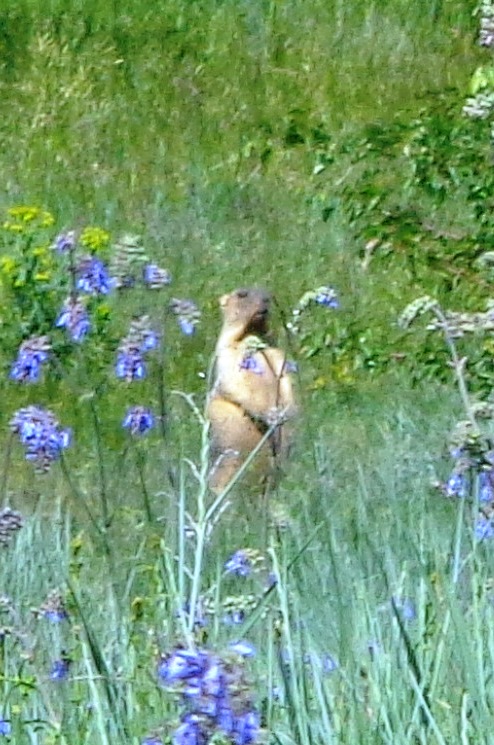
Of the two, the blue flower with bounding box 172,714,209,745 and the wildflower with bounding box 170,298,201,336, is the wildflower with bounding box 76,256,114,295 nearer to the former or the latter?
the wildflower with bounding box 170,298,201,336

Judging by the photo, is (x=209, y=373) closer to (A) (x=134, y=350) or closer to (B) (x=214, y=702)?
(A) (x=134, y=350)

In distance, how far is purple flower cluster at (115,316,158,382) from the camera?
274cm

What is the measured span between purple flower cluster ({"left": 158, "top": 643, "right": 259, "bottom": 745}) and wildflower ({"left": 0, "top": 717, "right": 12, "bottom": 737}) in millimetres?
1004

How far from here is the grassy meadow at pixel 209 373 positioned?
8.46 feet

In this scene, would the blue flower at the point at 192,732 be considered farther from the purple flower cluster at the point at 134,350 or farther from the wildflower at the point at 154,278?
the wildflower at the point at 154,278

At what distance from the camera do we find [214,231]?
11242 millimetres

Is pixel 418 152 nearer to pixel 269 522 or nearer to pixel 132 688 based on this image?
pixel 269 522

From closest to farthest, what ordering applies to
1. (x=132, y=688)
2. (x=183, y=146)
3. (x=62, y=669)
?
(x=132, y=688), (x=62, y=669), (x=183, y=146)

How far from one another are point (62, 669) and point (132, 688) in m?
0.26

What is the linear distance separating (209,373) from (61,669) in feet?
1.73

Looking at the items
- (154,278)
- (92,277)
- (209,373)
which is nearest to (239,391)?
(92,277)

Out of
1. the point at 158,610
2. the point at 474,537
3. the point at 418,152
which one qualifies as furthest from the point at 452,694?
the point at 418,152

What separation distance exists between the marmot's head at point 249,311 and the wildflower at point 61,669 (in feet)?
14.8

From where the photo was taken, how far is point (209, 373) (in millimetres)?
3025
